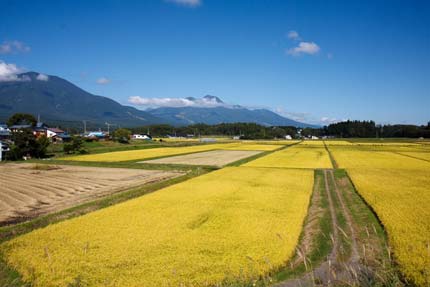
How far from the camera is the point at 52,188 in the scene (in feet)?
63.3

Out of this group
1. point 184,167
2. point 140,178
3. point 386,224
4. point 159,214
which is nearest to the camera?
point 386,224

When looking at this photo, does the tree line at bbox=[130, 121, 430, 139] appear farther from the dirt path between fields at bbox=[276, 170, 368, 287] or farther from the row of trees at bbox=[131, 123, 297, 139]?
the dirt path between fields at bbox=[276, 170, 368, 287]

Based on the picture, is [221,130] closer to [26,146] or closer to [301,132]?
[301,132]

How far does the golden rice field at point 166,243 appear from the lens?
7281mm

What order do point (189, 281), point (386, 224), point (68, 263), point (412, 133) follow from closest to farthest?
point (189, 281), point (68, 263), point (386, 224), point (412, 133)

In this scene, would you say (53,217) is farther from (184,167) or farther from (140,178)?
(184,167)

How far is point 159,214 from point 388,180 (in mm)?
17137

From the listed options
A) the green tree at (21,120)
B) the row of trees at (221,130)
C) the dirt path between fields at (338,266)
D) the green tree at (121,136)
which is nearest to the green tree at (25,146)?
the green tree at (121,136)

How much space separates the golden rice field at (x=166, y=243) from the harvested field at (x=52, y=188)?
348 cm

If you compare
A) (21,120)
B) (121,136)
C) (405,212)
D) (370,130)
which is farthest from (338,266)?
(370,130)

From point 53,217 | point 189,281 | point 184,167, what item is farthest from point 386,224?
point 184,167

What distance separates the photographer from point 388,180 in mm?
22031

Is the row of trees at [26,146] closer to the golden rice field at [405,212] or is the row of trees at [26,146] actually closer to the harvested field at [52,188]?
the harvested field at [52,188]

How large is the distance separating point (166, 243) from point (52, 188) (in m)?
13.1
